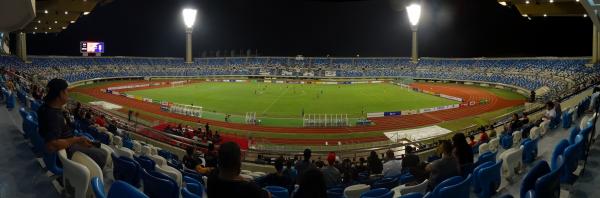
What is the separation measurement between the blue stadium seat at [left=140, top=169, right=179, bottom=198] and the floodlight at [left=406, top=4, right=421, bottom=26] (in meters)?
73.2

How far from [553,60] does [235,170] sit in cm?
5848

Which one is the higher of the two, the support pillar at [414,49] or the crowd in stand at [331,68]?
the support pillar at [414,49]

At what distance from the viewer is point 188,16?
79.8 m

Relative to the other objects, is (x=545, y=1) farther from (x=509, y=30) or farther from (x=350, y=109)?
(x=509, y=30)

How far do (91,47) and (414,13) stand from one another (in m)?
52.4

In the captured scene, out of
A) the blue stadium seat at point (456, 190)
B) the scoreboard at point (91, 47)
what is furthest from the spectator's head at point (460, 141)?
the scoreboard at point (91, 47)

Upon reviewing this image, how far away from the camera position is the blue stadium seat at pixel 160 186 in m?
5.04

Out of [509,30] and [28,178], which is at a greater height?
[509,30]

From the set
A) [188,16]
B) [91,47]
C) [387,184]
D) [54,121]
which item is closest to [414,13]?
[188,16]

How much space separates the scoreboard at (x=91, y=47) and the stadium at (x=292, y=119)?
0.16 m

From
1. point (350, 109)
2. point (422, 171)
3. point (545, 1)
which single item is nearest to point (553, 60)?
point (545, 1)

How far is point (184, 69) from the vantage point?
3100 inches

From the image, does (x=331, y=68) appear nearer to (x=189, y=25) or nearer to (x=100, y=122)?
(x=189, y=25)

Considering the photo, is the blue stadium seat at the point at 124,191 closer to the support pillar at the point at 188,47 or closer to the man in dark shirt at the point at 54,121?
the man in dark shirt at the point at 54,121
